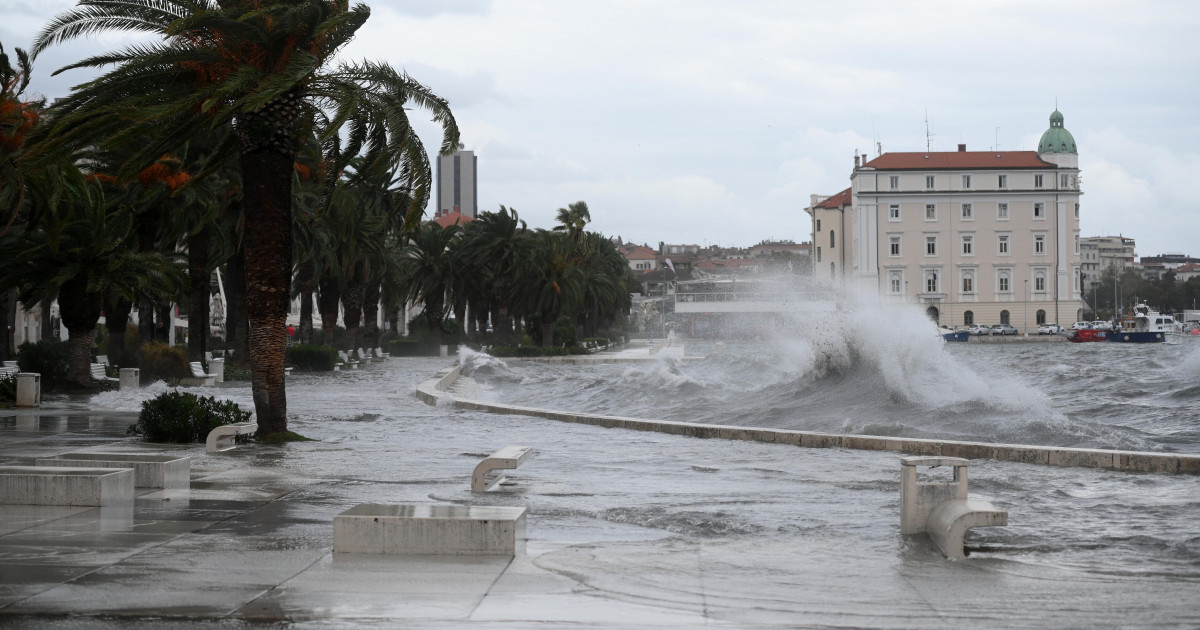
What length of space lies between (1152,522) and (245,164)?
11965mm

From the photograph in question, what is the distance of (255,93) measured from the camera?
48.3 feet

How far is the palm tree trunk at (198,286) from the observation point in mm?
32688

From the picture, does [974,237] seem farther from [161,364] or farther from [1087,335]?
[161,364]

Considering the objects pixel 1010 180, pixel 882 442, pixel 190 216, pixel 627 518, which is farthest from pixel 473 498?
pixel 1010 180

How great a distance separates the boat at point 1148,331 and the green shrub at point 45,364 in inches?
3842

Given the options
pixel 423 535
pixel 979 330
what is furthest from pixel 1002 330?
pixel 423 535

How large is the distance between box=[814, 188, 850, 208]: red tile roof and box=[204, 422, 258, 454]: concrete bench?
367ft

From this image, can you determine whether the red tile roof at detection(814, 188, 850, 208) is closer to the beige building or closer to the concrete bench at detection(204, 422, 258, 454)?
the beige building

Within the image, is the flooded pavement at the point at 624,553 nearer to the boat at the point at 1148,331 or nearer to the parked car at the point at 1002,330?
the parked car at the point at 1002,330

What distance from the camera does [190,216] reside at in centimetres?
3075

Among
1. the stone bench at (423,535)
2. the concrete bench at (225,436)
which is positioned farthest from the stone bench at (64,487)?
the concrete bench at (225,436)

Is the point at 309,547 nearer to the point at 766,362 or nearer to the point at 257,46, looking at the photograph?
the point at 257,46

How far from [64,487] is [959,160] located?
367 ft

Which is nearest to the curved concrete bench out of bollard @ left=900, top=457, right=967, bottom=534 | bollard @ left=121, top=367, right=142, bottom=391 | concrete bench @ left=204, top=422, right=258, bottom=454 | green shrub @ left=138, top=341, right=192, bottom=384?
bollard @ left=900, top=457, right=967, bottom=534
